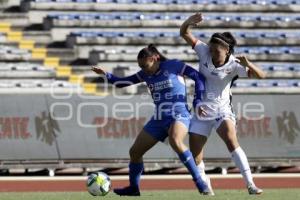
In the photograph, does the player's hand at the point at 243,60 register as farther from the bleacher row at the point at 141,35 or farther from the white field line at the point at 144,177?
the bleacher row at the point at 141,35

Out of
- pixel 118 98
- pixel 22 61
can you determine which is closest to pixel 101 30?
pixel 22 61

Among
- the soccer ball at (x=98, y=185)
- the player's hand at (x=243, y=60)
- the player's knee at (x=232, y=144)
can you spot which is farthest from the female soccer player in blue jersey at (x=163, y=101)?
the player's hand at (x=243, y=60)

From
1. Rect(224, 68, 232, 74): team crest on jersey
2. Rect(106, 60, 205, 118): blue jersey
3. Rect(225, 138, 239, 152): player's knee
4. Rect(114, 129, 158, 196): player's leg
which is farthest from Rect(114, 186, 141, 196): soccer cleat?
Rect(224, 68, 232, 74): team crest on jersey

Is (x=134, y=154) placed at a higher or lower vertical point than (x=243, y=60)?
lower

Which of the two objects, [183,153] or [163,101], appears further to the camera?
[163,101]

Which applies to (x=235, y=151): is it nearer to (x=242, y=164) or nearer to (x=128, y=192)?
(x=242, y=164)

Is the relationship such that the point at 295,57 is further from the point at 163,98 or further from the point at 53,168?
the point at 163,98

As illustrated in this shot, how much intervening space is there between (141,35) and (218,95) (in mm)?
18524

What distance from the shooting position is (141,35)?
1206 inches

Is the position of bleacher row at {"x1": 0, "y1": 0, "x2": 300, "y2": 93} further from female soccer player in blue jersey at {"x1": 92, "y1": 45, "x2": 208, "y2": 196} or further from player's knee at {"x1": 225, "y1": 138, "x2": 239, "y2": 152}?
player's knee at {"x1": 225, "y1": 138, "x2": 239, "y2": 152}

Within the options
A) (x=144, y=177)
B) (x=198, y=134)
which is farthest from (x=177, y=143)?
(x=144, y=177)

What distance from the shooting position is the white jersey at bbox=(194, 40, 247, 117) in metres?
12.1

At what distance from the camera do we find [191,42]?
12320mm

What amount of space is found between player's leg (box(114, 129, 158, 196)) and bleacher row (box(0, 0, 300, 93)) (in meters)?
14.4
